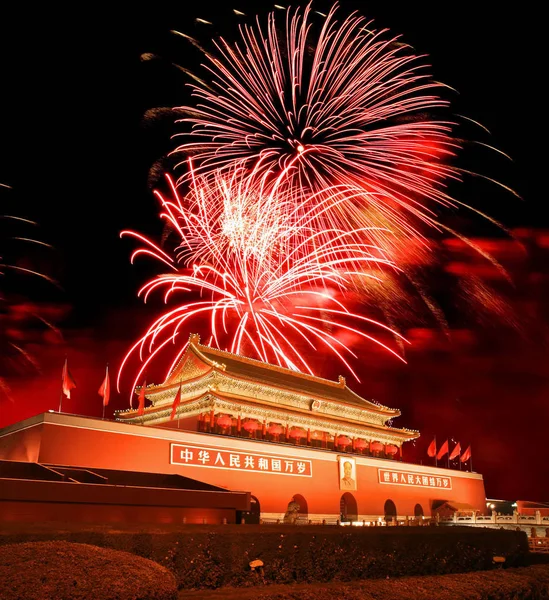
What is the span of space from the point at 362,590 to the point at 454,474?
31.5 meters

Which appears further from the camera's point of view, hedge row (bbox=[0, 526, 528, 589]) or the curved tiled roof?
the curved tiled roof

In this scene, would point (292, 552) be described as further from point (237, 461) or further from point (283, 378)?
point (283, 378)

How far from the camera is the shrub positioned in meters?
5.43

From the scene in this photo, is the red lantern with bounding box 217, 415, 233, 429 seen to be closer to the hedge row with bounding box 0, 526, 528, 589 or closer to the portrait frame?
the portrait frame

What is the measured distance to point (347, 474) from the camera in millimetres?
29562

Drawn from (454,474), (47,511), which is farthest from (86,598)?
(454,474)

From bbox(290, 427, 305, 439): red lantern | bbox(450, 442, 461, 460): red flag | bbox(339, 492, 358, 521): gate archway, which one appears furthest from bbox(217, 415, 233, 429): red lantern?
bbox(450, 442, 461, 460): red flag

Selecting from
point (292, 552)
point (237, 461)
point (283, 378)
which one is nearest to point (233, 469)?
point (237, 461)

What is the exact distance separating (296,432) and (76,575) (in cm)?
2485

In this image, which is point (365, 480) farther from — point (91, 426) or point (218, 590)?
point (218, 590)

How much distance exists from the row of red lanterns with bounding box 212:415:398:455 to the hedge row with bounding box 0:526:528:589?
14812mm

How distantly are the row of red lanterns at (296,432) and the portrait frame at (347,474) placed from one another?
7.97 ft

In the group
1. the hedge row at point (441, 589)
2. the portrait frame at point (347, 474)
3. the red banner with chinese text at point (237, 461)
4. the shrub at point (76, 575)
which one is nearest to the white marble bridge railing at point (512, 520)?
the portrait frame at point (347, 474)

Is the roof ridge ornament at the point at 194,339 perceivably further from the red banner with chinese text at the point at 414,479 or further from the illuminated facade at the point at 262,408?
the red banner with chinese text at the point at 414,479
